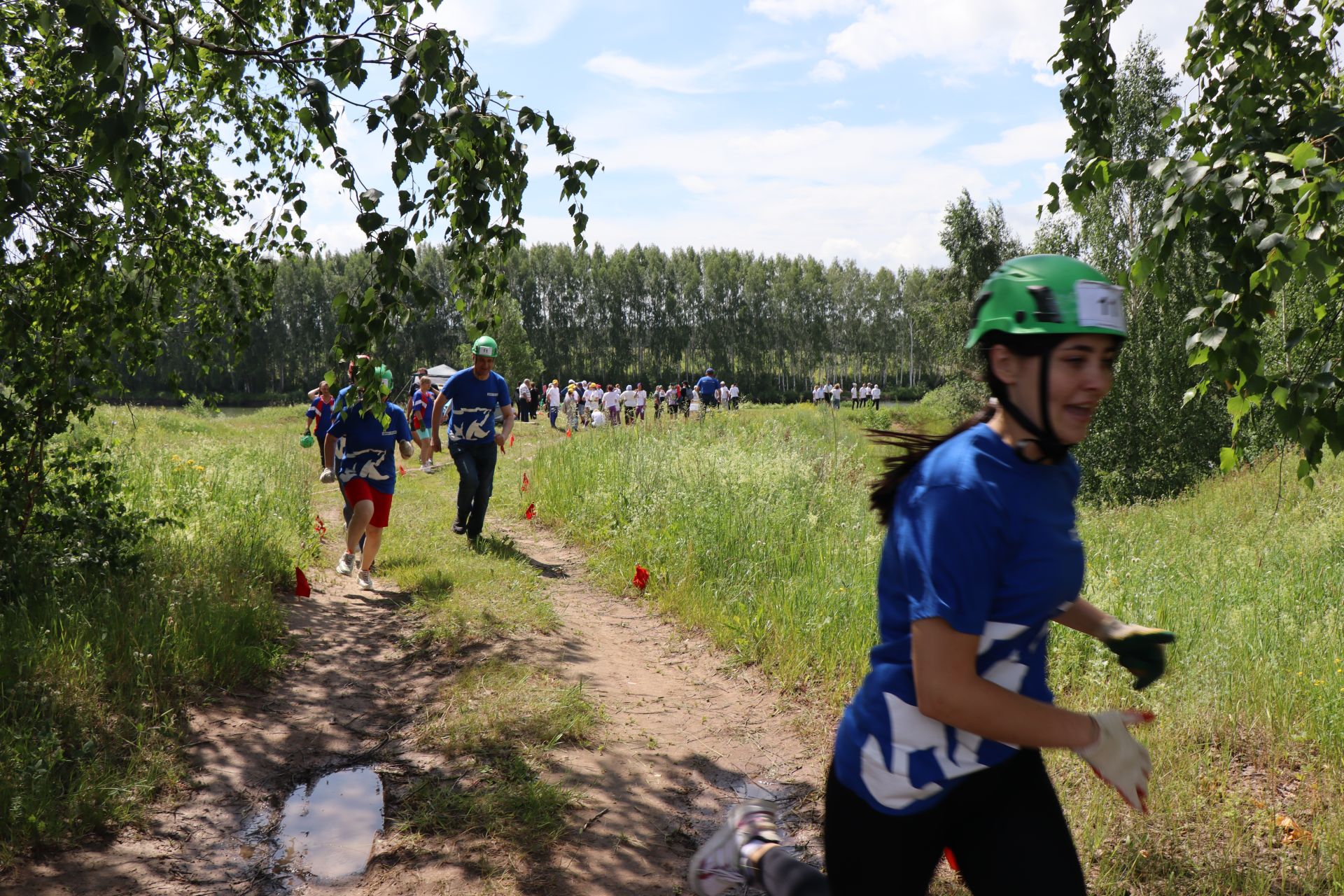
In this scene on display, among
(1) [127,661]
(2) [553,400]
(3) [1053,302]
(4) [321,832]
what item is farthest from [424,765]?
(2) [553,400]

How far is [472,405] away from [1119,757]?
26.1 ft

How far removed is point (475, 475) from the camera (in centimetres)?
934

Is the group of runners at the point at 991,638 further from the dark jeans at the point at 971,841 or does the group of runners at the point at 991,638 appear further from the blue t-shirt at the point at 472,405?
the blue t-shirt at the point at 472,405

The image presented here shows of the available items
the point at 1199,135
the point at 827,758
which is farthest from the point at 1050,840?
the point at 1199,135

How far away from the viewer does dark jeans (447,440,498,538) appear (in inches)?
368

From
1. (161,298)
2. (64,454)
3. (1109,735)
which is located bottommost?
(1109,735)

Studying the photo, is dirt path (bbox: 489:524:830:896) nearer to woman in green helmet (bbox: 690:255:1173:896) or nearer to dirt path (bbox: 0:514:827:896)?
dirt path (bbox: 0:514:827:896)

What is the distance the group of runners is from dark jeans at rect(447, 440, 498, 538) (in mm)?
7661

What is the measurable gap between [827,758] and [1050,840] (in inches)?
114

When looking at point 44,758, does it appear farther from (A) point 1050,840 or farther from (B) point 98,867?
(A) point 1050,840

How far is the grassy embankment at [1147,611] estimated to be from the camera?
3.50 m

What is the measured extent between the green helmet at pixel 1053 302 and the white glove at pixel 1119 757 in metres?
0.77

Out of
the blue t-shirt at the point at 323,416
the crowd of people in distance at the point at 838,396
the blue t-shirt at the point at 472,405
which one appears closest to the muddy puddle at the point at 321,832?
the blue t-shirt at the point at 472,405

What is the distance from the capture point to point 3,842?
345cm
